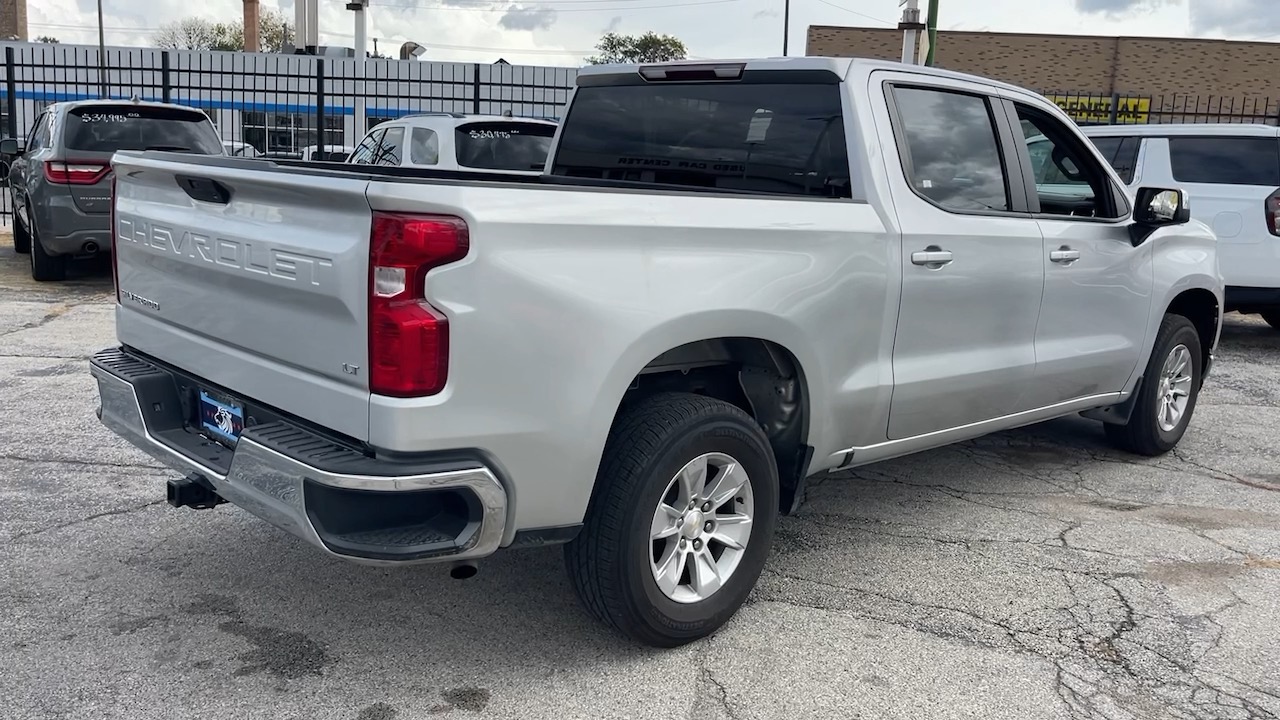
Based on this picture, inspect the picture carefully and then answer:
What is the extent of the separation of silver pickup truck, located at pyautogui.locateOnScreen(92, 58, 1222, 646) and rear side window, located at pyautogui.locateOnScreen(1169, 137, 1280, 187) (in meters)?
4.88

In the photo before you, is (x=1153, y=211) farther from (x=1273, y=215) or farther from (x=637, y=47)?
(x=637, y=47)

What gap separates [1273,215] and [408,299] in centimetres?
861

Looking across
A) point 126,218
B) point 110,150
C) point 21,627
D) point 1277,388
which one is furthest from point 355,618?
point 110,150

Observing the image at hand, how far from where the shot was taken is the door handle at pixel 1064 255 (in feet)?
15.8

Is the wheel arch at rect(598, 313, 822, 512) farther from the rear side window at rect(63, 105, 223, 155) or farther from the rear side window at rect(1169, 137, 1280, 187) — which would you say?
the rear side window at rect(63, 105, 223, 155)

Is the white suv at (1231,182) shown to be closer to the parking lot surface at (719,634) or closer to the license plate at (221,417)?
the parking lot surface at (719,634)

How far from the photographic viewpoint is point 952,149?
14.7 feet

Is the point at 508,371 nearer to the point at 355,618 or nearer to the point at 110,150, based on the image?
the point at 355,618

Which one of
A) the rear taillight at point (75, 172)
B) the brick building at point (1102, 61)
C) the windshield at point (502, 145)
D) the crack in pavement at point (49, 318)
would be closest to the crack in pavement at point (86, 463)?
the crack in pavement at point (49, 318)

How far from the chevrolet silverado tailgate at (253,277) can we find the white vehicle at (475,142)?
6978 millimetres

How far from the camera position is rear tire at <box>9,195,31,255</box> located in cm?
1267

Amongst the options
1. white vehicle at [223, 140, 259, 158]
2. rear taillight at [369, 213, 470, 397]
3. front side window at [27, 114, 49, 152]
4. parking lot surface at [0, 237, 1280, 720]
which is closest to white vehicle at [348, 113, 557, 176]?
front side window at [27, 114, 49, 152]

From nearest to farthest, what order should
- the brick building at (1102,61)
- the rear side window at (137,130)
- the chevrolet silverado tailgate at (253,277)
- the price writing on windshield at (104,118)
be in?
1. the chevrolet silverado tailgate at (253,277)
2. the rear side window at (137,130)
3. the price writing on windshield at (104,118)
4. the brick building at (1102,61)

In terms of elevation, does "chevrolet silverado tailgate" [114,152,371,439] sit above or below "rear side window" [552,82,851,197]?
below
